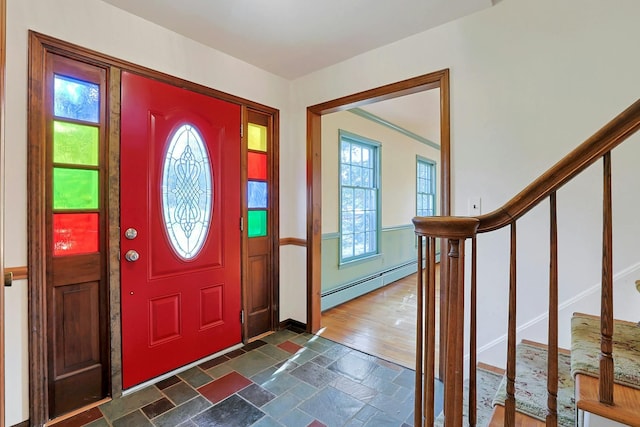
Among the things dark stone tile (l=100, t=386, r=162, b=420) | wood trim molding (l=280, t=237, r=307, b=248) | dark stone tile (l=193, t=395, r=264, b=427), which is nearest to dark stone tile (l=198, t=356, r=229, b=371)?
dark stone tile (l=100, t=386, r=162, b=420)

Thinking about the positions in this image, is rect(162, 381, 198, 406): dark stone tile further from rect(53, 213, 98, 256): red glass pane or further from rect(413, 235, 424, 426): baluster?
rect(413, 235, 424, 426): baluster

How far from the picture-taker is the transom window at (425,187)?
6098mm

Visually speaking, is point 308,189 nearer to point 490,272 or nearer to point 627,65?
point 490,272

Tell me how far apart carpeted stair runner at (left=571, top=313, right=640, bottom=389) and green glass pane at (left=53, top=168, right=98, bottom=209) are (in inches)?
102

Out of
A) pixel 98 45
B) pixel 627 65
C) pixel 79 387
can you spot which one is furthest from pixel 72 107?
pixel 627 65

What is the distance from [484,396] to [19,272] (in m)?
2.70

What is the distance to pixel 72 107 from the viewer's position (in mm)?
1834

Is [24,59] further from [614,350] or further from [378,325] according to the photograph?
[378,325]

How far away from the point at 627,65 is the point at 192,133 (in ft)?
9.10

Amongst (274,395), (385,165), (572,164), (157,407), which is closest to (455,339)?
(572,164)

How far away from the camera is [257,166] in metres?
2.88

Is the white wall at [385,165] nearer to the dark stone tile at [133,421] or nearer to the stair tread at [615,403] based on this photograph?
the dark stone tile at [133,421]

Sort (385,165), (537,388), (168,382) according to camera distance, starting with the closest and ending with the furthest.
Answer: (537,388), (168,382), (385,165)

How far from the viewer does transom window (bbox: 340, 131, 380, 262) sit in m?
4.10
